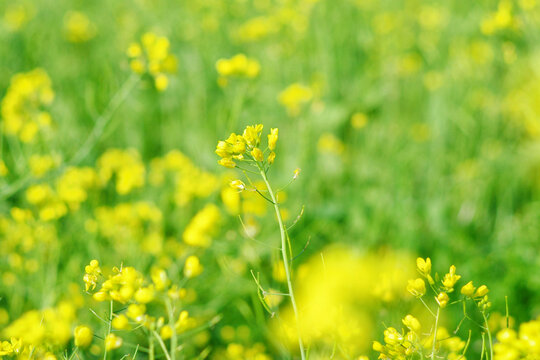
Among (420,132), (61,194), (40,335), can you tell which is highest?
(40,335)

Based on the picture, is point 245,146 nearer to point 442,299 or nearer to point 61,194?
point 442,299

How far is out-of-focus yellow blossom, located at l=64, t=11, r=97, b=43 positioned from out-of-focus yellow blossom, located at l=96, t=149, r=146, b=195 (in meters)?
1.84

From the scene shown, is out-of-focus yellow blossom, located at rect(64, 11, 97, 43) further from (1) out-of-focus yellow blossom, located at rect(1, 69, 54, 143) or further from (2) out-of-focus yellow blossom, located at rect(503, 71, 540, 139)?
(2) out-of-focus yellow blossom, located at rect(503, 71, 540, 139)

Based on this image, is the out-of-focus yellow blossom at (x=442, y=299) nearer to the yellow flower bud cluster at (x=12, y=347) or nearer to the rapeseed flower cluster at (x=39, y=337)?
the rapeseed flower cluster at (x=39, y=337)

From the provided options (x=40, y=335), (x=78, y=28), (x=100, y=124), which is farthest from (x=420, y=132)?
(x=78, y=28)

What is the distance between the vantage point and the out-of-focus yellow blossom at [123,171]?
209 cm

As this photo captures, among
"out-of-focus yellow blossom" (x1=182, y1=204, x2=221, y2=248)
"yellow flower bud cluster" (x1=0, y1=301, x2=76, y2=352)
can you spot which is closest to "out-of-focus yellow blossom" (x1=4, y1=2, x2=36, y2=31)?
"out-of-focus yellow blossom" (x1=182, y1=204, x2=221, y2=248)

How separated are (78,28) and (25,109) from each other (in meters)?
1.85

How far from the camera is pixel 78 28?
12.7 ft

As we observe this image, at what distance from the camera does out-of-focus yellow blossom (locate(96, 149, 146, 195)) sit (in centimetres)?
209

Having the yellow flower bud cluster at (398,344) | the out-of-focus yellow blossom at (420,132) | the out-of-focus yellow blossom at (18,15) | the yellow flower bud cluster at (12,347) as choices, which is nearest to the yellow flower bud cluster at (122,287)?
the yellow flower bud cluster at (12,347)

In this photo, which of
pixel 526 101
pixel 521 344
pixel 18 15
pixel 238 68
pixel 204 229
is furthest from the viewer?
pixel 18 15

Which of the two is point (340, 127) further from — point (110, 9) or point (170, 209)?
point (110, 9)

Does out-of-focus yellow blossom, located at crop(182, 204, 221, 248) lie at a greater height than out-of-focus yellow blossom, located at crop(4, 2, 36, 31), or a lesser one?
lesser
